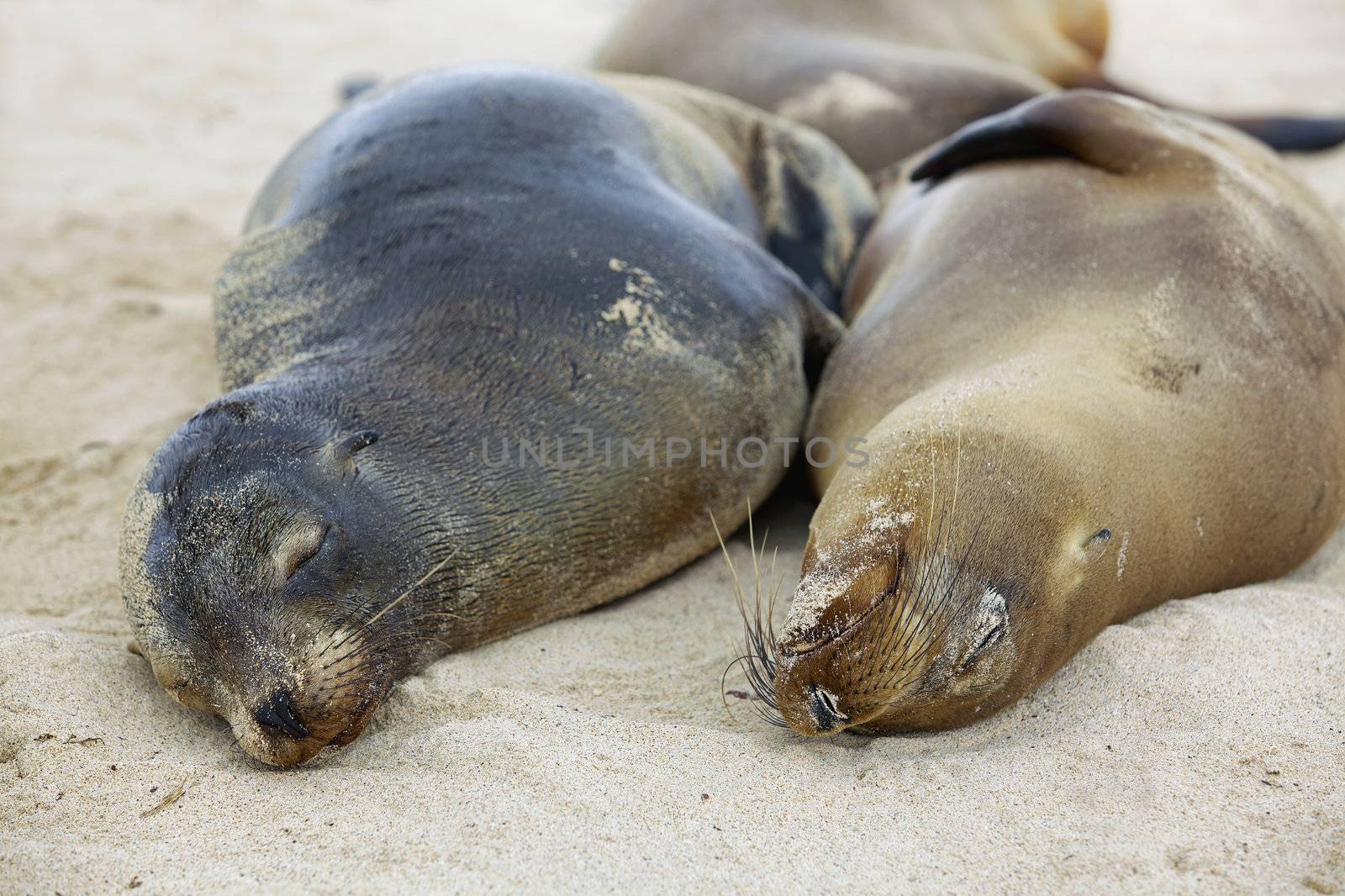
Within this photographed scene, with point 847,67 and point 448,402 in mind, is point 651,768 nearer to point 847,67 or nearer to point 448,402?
point 448,402

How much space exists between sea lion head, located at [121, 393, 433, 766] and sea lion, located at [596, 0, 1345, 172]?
3327 millimetres

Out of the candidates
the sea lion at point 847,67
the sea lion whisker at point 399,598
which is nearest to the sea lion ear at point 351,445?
the sea lion whisker at point 399,598

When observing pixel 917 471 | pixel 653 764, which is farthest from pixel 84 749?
pixel 917 471

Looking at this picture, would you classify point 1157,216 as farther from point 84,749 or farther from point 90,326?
point 90,326

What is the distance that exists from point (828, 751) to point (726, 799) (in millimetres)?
259

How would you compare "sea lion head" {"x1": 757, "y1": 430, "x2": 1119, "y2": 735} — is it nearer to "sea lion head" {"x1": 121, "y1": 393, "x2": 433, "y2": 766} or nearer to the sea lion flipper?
"sea lion head" {"x1": 121, "y1": 393, "x2": 433, "y2": 766}

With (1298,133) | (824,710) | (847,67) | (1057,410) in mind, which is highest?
(1057,410)

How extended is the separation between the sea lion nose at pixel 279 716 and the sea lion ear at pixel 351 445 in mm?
464

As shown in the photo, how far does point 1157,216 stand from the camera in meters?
3.20

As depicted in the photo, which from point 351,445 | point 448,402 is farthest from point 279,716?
point 448,402

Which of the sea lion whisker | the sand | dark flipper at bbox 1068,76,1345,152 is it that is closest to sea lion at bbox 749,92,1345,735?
the sand

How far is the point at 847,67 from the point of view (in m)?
5.35

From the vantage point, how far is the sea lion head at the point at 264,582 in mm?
2305

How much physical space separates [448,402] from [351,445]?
0.91ft
